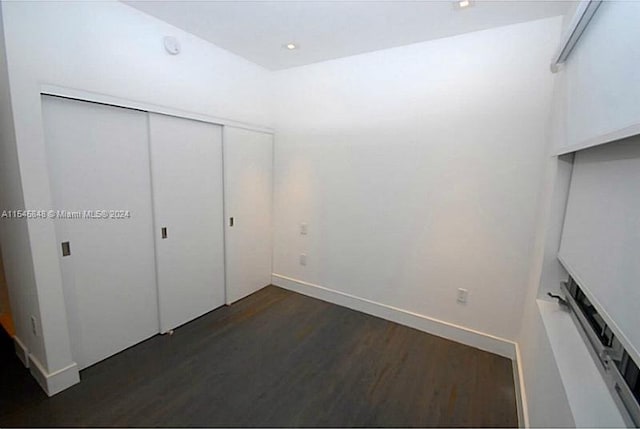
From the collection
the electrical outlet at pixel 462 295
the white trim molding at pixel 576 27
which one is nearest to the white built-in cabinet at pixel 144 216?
the electrical outlet at pixel 462 295

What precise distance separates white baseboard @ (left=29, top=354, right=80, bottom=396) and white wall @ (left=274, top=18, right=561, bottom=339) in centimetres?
228

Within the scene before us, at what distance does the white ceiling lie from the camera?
2055mm

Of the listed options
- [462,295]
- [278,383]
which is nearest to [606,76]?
[462,295]

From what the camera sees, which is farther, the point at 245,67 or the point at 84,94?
the point at 245,67

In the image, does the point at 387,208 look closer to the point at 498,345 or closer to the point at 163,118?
the point at 498,345

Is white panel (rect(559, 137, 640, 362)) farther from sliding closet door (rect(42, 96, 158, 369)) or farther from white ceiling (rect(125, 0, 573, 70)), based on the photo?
sliding closet door (rect(42, 96, 158, 369))

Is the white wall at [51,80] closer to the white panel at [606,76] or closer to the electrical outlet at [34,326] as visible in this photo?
the electrical outlet at [34,326]

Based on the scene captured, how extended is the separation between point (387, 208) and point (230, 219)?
1740 millimetres

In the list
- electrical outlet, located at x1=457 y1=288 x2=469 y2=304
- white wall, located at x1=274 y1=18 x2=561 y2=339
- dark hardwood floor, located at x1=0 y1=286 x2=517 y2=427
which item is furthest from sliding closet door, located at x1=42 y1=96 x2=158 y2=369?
electrical outlet, located at x1=457 y1=288 x2=469 y2=304

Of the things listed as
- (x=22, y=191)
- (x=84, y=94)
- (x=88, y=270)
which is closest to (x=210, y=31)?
(x=84, y=94)

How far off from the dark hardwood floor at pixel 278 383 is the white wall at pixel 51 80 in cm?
37

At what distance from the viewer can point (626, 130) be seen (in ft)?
2.86

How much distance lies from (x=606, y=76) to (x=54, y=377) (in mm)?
3493

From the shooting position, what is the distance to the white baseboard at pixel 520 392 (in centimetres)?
178
